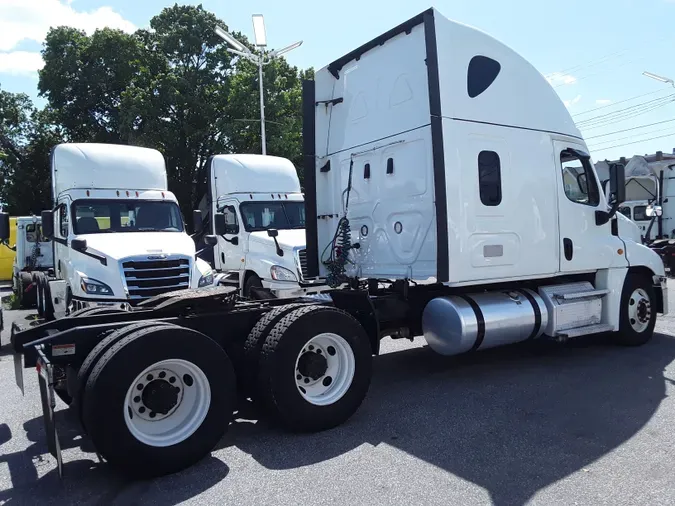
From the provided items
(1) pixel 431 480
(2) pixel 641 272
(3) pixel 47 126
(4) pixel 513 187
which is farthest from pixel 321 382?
(3) pixel 47 126

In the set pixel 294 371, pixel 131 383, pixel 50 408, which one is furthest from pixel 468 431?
pixel 50 408

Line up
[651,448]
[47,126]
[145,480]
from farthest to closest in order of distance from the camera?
[47,126] → [651,448] → [145,480]

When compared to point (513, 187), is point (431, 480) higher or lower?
lower

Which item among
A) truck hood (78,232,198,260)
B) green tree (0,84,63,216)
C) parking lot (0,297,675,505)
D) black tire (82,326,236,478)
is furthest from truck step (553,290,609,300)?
green tree (0,84,63,216)

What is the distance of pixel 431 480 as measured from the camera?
12.7 ft

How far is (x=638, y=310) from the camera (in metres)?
7.84

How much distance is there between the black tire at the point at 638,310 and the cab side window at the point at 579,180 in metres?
1.34

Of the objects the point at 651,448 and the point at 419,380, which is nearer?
the point at 651,448

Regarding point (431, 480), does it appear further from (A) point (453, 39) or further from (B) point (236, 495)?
(A) point (453, 39)

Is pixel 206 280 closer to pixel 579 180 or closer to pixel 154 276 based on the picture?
pixel 154 276

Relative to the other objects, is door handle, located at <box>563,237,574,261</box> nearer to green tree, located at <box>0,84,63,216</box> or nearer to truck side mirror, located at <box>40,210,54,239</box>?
truck side mirror, located at <box>40,210,54,239</box>

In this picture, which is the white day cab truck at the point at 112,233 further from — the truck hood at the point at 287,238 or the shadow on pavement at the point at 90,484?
the shadow on pavement at the point at 90,484

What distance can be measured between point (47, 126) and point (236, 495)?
36.4 metres

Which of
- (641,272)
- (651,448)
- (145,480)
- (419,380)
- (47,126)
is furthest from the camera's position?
(47,126)
